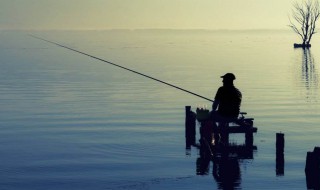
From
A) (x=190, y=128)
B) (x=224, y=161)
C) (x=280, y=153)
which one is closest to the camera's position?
(x=280, y=153)

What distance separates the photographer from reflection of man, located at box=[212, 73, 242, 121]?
2300 cm

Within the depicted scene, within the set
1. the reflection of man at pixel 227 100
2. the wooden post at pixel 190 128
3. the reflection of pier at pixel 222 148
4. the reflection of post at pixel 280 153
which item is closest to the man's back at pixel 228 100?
the reflection of man at pixel 227 100

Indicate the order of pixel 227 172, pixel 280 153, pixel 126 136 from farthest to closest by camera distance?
pixel 126 136, pixel 280 153, pixel 227 172

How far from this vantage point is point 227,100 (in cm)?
2308

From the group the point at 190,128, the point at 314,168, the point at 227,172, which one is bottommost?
the point at 227,172

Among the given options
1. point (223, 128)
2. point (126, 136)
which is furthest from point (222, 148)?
point (126, 136)

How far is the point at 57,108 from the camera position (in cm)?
3784

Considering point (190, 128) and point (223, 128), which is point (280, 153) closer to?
point (223, 128)

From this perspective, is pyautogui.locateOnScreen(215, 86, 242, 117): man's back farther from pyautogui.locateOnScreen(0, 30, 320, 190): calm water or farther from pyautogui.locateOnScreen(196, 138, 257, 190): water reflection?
pyautogui.locateOnScreen(0, 30, 320, 190): calm water

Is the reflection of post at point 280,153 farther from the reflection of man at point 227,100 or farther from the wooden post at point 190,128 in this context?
the wooden post at point 190,128

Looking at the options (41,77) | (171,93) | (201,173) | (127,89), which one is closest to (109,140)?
(201,173)

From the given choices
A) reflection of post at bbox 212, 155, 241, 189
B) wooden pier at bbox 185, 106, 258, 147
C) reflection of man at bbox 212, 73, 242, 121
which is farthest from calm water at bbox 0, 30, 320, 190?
reflection of man at bbox 212, 73, 242, 121

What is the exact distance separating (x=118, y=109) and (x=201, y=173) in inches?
671

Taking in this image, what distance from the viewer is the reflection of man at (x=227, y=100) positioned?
23000 millimetres
